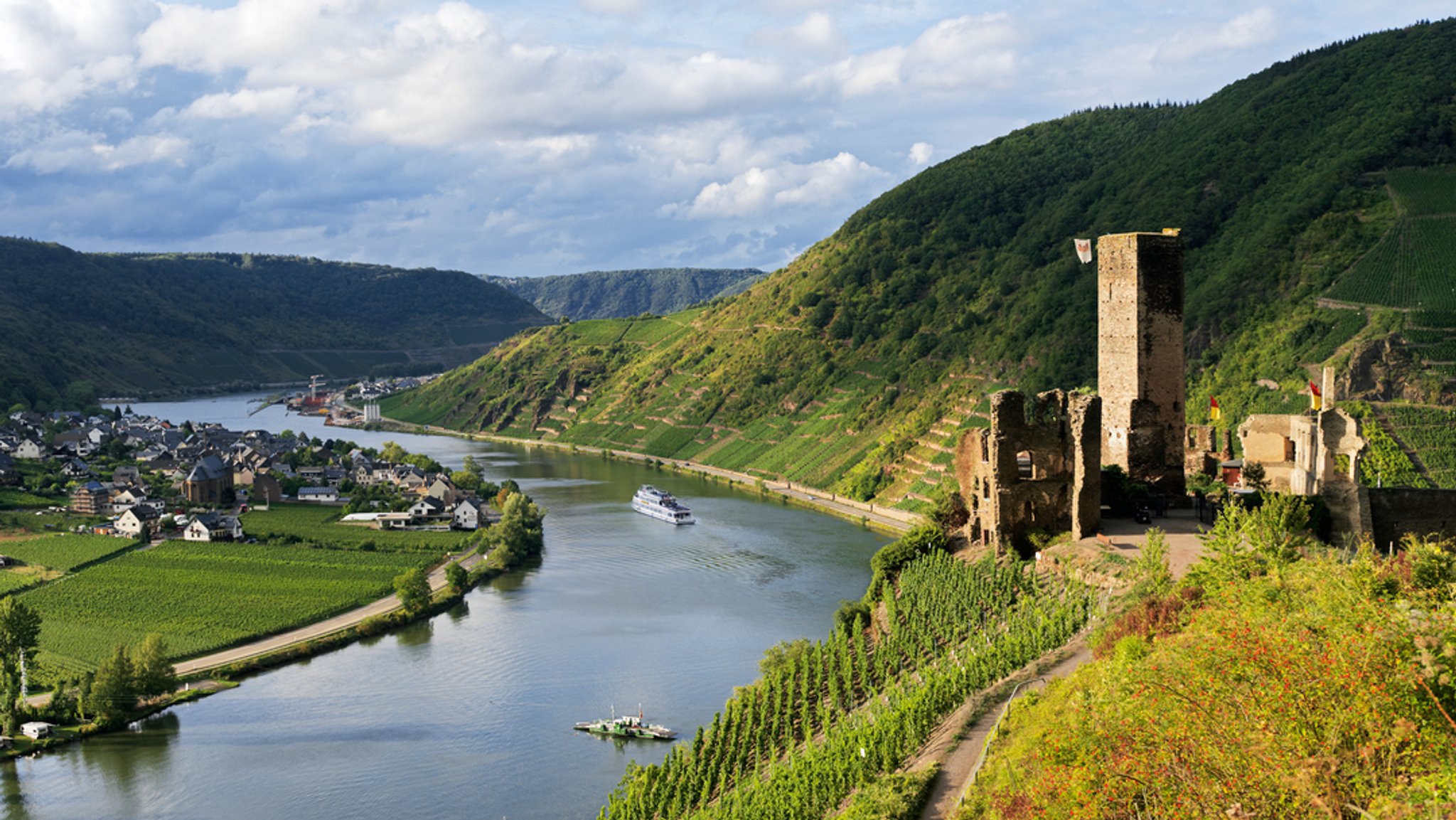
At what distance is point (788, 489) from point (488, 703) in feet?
157

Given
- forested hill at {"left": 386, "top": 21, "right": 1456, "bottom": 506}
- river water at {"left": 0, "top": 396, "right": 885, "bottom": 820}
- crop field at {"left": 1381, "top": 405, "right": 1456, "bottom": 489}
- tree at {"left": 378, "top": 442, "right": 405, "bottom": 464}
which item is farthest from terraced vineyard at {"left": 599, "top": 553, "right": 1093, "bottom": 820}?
tree at {"left": 378, "top": 442, "right": 405, "bottom": 464}

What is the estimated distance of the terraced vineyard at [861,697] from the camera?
92.8 feet

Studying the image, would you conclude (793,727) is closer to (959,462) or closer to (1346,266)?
(959,462)

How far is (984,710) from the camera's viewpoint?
2805cm

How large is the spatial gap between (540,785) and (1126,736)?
23107 mm

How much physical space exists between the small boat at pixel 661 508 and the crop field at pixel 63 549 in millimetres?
29617

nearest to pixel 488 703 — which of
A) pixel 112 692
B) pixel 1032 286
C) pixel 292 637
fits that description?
pixel 112 692

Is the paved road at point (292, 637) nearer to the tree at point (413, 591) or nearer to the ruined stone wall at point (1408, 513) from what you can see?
the tree at point (413, 591)

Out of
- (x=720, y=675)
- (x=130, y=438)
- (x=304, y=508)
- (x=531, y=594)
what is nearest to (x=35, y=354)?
(x=130, y=438)

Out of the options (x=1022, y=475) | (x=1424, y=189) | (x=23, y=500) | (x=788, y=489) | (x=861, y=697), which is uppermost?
(x=1424, y=189)

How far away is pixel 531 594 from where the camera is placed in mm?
59781

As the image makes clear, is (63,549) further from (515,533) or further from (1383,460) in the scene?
(1383,460)

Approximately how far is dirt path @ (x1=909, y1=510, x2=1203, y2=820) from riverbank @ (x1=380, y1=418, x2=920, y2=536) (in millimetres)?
24663

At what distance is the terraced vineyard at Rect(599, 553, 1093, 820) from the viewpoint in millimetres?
28281
